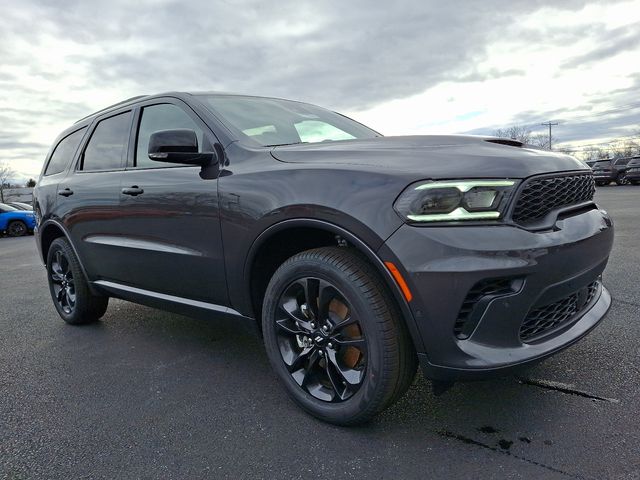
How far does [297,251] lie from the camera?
8.83ft

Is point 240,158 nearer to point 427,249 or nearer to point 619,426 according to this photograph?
point 427,249

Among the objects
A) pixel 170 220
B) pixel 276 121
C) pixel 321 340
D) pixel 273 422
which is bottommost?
pixel 273 422

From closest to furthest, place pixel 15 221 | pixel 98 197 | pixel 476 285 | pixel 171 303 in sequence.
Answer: pixel 476 285, pixel 171 303, pixel 98 197, pixel 15 221

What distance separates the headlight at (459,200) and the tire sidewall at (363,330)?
44cm

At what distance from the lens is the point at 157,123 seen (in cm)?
346

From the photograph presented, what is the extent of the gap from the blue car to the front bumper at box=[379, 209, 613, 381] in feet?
68.7

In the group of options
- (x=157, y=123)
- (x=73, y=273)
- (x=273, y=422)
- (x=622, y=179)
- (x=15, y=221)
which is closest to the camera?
(x=273, y=422)

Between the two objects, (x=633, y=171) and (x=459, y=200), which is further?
(x=633, y=171)

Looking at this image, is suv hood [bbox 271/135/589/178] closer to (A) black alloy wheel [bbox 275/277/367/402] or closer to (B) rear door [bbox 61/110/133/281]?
(A) black alloy wheel [bbox 275/277/367/402]

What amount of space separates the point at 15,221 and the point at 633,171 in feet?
96.0

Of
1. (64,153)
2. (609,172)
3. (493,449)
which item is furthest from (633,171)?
(493,449)

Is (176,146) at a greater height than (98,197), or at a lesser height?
greater

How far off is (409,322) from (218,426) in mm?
1130

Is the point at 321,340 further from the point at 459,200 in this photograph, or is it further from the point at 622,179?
the point at 622,179
